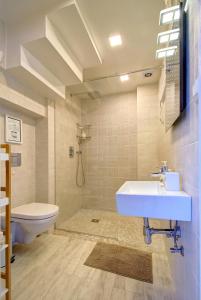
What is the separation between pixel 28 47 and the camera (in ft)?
5.34

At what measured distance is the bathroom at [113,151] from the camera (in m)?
0.95

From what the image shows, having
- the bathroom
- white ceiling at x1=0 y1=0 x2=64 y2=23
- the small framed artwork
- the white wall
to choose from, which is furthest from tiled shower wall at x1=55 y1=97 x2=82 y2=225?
white ceiling at x1=0 y1=0 x2=64 y2=23

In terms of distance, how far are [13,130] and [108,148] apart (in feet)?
6.13

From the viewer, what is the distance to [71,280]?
1447mm

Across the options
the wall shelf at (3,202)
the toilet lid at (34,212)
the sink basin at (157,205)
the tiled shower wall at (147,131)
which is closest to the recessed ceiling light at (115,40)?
the tiled shower wall at (147,131)

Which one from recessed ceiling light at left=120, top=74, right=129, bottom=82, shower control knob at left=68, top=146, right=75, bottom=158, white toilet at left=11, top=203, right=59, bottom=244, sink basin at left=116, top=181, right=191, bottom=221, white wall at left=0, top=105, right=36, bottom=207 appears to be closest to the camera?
sink basin at left=116, top=181, right=191, bottom=221

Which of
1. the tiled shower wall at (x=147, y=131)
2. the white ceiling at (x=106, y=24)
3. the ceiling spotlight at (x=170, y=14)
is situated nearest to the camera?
the ceiling spotlight at (x=170, y=14)

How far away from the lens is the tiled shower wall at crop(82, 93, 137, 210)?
3.25 metres

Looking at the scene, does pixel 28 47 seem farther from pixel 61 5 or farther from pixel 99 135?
pixel 99 135

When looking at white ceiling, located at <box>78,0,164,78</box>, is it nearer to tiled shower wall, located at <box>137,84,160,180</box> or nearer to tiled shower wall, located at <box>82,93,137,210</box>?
tiled shower wall, located at <box>137,84,160,180</box>

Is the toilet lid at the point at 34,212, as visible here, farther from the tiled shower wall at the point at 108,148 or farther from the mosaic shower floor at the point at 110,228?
the tiled shower wall at the point at 108,148

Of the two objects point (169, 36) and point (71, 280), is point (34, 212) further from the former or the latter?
point (169, 36)

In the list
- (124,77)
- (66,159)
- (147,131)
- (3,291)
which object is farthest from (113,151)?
(3,291)

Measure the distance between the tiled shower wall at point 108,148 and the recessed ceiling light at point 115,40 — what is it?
4.61 feet
